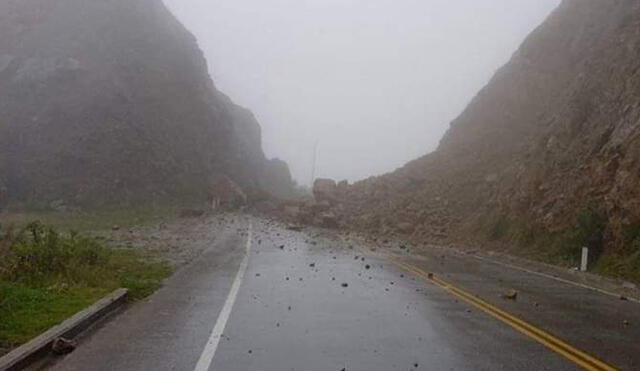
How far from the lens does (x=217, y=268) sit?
17734 mm

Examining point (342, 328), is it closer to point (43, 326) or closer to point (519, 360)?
point (519, 360)

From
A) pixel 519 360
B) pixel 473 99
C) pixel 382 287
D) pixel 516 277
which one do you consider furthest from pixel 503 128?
pixel 519 360

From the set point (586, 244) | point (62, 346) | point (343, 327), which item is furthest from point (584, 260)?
point (62, 346)

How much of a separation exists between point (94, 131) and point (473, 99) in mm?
32440

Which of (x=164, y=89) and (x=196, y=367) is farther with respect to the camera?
(x=164, y=89)

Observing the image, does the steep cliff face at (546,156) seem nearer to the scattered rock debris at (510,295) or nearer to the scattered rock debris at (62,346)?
the scattered rock debris at (510,295)

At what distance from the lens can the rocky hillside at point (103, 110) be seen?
62000 mm

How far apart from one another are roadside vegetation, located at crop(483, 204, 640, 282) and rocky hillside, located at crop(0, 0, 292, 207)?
37.8 metres

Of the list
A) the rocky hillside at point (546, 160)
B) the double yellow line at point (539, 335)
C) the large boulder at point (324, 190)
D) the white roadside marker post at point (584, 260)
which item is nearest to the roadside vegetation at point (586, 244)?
the rocky hillside at point (546, 160)

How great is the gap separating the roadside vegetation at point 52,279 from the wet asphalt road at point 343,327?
69 cm

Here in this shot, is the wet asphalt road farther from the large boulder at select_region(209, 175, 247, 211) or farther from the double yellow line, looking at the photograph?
the large boulder at select_region(209, 175, 247, 211)

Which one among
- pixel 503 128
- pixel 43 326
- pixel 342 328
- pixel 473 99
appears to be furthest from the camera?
pixel 473 99

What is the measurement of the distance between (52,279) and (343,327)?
5.66 m

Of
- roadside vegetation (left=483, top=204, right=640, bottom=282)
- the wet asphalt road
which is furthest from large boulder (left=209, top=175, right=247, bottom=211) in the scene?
the wet asphalt road
